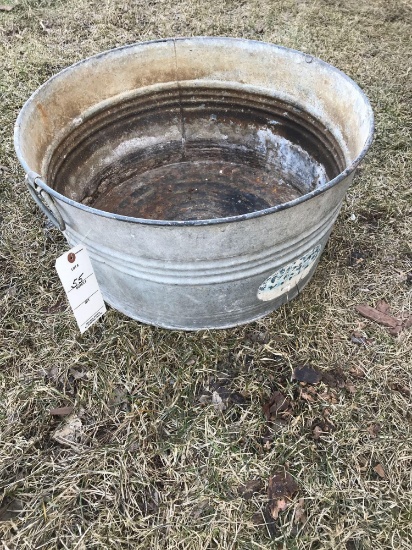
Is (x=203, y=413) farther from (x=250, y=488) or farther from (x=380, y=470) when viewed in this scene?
(x=380, y=470)

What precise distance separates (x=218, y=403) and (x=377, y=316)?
2.42 ft

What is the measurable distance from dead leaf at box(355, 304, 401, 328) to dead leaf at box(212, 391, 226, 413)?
680mm

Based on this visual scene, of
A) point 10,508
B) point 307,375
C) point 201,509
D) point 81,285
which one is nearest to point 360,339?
point 307,375

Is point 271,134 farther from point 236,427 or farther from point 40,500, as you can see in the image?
point 40,500

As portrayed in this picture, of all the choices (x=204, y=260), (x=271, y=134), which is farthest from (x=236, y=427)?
(x=271, y=134)

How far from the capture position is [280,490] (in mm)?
1389

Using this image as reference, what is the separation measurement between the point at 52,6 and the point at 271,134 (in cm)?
288

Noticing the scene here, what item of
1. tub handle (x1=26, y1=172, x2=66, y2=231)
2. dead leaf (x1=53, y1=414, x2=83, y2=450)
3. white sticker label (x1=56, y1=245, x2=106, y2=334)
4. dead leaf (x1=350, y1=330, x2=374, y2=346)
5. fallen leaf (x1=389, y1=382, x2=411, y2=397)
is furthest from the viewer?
dead leaf (x1=350, y1=330, x2=374, y2=346)

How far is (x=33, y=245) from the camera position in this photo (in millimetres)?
2119

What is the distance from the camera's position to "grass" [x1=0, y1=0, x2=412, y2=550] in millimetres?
1328

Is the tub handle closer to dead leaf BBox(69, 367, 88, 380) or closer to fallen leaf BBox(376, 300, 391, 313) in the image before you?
dead leaf BBox(69, 367, 88, 380)

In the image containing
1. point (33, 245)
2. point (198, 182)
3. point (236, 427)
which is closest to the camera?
point (236, 427)

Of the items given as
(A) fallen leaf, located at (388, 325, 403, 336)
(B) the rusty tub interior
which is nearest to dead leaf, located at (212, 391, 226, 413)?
(A) fallen leaf, located at (388, 325, 403, 336)

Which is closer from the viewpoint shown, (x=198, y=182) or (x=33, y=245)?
(x=33, y=245)
